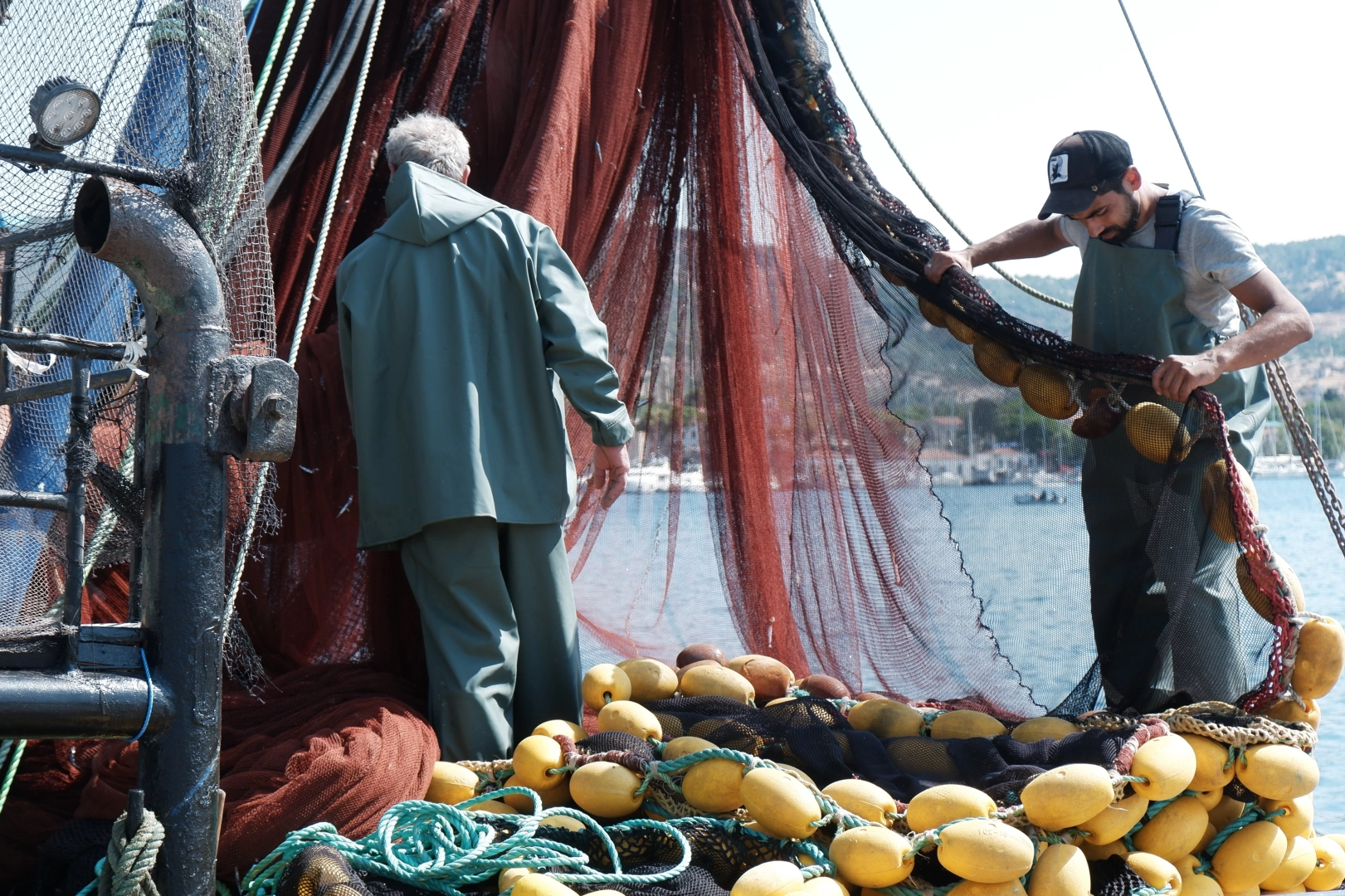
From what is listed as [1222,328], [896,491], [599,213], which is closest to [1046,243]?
[1222,328]

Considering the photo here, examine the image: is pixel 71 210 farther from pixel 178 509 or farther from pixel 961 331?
pixel 961 331

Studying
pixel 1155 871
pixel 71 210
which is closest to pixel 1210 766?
pixel 1155 871

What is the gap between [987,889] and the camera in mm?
2615

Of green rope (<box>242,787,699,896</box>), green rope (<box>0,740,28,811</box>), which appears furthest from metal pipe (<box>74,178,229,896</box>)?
green rope (<box>0,740,28,811</box>)

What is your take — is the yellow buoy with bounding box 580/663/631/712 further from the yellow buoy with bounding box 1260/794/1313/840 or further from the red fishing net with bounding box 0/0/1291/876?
the yellow buoy with bounding box 1260/794/1313/840

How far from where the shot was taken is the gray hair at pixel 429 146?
12.6 feet

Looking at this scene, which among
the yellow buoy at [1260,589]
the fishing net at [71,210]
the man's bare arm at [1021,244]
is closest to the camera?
the fishing net at [71,210]

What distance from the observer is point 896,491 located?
4.29 m

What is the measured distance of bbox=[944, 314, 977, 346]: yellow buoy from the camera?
3.91 m

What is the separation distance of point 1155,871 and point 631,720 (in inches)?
52.4

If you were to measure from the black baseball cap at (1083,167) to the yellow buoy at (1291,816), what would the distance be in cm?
168

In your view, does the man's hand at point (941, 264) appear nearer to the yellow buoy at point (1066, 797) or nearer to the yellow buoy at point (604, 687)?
the yellow buoy at point (604, 687)

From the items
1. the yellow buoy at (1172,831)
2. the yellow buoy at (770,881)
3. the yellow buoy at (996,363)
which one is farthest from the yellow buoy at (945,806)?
the yellow buoy at (996,363)

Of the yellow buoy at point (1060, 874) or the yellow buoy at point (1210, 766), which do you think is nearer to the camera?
the yellow buoy at point (1060, 874)
